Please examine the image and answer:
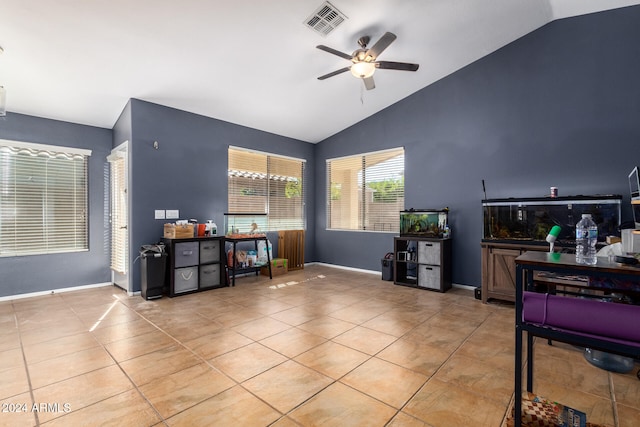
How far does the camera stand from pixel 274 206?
237 inches

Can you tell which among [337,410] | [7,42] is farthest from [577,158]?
[7,42]

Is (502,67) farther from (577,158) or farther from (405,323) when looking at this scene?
(405,323)

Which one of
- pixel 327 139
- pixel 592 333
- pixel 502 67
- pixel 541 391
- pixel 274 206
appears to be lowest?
pixel 541 391

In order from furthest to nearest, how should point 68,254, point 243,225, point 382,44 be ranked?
point 243,225, point 68,254, point 382,44

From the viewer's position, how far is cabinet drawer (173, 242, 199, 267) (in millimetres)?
4231

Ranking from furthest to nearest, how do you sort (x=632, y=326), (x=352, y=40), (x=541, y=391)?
(x=352, y=40) < (x=541, y=391) < (x=632, y=326)

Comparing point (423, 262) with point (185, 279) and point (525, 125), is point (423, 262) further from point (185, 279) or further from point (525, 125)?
point (185, 279)

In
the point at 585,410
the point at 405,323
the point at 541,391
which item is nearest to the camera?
the point at 585,410

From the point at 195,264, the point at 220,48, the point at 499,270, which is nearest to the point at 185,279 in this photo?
the point at 195,264

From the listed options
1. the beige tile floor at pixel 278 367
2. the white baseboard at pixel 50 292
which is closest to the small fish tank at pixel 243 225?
the beige tile floor at pixel 278 367

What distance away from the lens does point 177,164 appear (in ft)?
15.3

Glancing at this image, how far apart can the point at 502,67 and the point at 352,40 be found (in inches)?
90.9

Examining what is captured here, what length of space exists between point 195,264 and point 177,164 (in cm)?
157

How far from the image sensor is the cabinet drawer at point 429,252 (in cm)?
449
